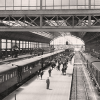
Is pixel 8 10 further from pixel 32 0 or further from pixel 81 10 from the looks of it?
pixel 81 10

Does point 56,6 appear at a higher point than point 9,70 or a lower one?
higher

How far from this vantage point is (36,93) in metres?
19.5

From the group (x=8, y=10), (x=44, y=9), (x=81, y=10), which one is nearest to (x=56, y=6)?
(x=44, y=9)

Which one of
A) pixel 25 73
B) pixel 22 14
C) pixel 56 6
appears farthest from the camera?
pixel 25 73

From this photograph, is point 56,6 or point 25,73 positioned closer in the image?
point 56,6

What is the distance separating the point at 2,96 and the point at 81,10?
10.5 m

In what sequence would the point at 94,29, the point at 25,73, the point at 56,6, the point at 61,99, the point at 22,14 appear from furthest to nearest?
the point at 25,73
the point at 56,6
the point at 22,14
the point at 94,29
the point at 61,99

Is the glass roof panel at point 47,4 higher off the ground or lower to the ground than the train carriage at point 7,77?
higher

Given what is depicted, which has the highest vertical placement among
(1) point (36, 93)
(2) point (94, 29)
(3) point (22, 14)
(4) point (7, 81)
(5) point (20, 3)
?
(5) point (20, 3)

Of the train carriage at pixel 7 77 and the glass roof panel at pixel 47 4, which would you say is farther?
the glass roof panel at pixel 47 4

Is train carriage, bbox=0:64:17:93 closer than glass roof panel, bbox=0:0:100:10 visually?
Yes

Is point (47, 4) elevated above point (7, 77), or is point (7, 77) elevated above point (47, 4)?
point (47, 4)

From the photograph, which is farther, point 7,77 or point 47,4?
point 47,4

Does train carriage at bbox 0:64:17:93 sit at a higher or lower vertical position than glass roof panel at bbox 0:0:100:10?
lower
